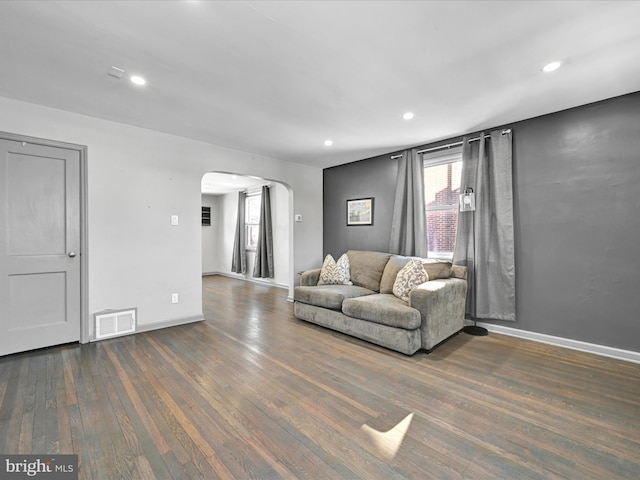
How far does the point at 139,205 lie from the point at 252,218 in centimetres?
411

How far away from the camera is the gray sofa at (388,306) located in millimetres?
2885

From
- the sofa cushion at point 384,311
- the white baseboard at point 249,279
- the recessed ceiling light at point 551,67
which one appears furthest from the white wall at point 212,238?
the recessed ceiling light at point 551,67

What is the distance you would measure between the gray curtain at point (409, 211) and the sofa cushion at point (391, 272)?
378mm

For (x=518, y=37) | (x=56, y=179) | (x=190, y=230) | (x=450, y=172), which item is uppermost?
(x=518, y=37)

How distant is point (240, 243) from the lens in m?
7.69

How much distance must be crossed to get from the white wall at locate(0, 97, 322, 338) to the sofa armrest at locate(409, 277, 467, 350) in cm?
292

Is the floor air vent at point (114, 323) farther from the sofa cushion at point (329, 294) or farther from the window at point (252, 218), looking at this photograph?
the window at point (252, 218)

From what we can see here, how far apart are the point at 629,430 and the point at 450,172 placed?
3.09 metres

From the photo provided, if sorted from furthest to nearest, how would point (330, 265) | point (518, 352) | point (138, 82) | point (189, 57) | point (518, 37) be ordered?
1. point (330, 265)
2. point (518, 352)
3. point (138, 82)
4. point (189, 57)
5. point (518, 37)

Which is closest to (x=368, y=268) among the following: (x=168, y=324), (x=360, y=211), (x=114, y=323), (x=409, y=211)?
(x=409, y=211)

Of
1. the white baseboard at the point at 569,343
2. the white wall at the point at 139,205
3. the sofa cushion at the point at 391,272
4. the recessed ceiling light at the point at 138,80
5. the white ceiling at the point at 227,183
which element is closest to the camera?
the recessed ceiling light at the point at 138,80

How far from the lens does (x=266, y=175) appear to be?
15.7 feet

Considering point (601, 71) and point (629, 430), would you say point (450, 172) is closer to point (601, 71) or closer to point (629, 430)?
point (601, 71)

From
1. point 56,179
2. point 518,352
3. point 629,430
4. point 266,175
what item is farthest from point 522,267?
point 56,179
